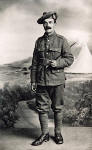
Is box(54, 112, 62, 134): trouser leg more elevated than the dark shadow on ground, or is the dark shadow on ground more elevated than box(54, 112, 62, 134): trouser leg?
box(54, 112, 62, 134): trouser leg

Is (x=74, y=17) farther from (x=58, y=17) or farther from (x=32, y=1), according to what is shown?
(x=32, y=1)

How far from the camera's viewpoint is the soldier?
276 cm

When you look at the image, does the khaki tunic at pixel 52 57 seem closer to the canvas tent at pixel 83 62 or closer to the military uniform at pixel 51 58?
the military uniform at pixel 51 58

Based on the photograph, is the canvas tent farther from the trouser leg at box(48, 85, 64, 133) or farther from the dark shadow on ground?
the dark shadow on ground

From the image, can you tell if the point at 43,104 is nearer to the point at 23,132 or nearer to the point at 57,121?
the point at 57,121

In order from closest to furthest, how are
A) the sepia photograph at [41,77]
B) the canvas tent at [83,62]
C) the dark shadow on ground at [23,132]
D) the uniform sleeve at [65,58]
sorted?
the uniform sleeve at [65,58] < the sepia photograph at [41,77] < the dark shadow on ground at [23,132] < the canvas tent at [83,62]

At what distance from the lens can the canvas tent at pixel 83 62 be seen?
10.2 ft

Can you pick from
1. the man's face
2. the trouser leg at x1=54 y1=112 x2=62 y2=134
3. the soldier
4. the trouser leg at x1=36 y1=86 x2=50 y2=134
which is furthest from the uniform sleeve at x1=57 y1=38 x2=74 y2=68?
the trouser leg at x1=54 y1=112 x2=62 y2=134

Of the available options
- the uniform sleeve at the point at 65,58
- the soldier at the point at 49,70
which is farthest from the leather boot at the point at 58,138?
the uniform sleeve at the point at 65,58

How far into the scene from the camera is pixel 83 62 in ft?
10.2

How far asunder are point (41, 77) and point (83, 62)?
512 millimetres

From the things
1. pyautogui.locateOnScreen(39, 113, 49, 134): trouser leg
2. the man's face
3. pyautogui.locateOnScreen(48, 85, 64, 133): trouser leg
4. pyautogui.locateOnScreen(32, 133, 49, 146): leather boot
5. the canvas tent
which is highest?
the man's face

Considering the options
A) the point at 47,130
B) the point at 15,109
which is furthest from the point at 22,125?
the point at 47,130

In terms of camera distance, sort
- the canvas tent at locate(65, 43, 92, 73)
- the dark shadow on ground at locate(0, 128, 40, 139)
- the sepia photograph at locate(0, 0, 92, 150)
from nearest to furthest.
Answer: the sepia photograph at locate(0, 0, 92, 150) → the dark shadow on ground at locate(0, 128, 40, 139) → the canvas tent at locate(65, 43, 92, 73)
